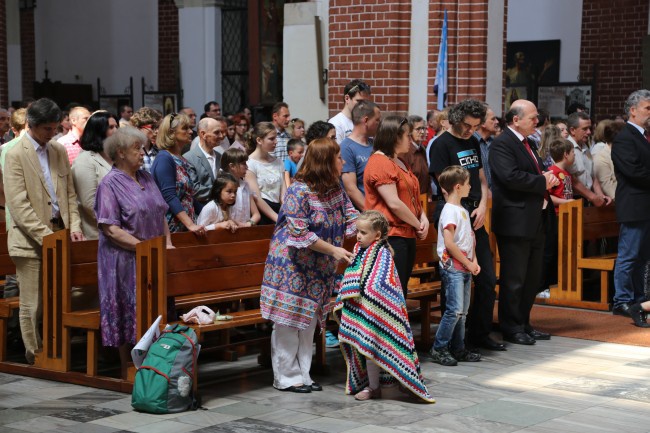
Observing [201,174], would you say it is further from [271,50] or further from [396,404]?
[271,50]

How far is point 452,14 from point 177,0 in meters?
7.97

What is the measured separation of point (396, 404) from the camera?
23.0ft

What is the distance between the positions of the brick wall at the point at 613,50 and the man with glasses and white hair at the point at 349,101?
33.2 ft

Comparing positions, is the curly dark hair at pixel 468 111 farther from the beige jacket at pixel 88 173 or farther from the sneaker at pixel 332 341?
the beige jacket at pixel 88 173

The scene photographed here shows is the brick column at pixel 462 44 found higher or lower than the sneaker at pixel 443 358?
higher

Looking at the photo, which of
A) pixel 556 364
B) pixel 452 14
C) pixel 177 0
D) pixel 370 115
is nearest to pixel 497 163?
pixel 370 115

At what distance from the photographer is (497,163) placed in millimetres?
8688

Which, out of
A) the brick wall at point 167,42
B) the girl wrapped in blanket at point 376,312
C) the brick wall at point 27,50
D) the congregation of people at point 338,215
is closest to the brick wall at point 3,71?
the brick wall at point 167,42

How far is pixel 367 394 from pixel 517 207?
2.38 m

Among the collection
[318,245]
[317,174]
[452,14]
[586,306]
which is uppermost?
[452,14]

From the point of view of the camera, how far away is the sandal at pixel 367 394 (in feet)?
23.3

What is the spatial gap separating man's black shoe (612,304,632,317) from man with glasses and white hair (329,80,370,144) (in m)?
2.99

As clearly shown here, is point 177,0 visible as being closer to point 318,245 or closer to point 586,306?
point 586,306

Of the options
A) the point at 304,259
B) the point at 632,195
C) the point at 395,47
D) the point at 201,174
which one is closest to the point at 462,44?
the point at 395,47
